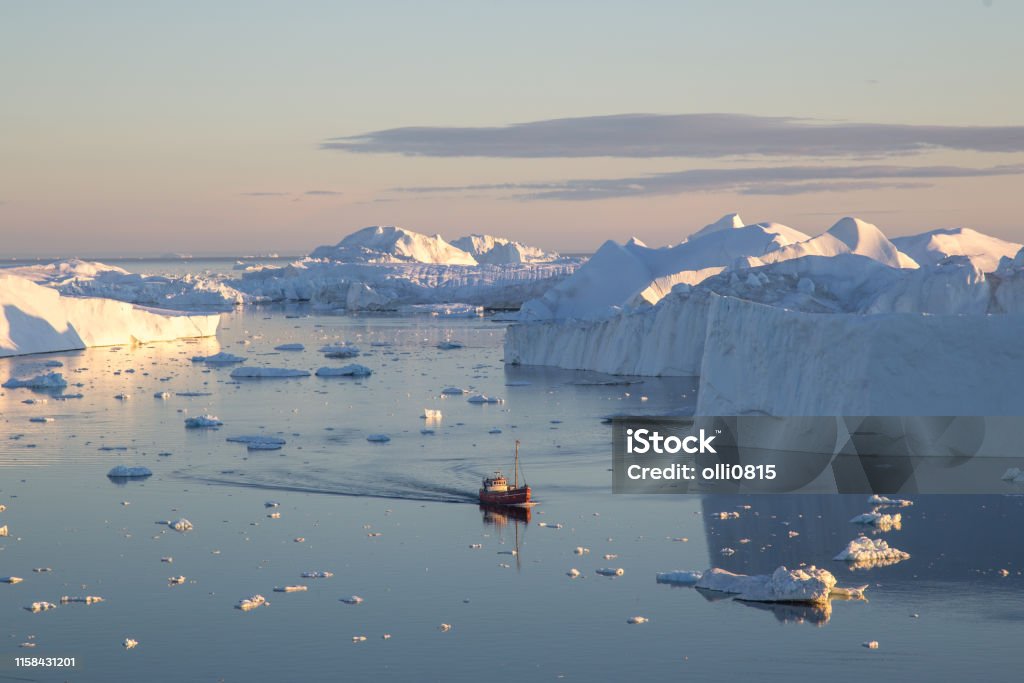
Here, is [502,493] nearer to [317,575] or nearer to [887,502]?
[317,575]

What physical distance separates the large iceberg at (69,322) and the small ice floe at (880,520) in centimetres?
3758

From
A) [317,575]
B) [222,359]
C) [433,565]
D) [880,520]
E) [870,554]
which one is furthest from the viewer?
[222,359]

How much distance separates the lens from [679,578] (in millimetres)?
17250

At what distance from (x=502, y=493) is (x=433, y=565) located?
158 inches

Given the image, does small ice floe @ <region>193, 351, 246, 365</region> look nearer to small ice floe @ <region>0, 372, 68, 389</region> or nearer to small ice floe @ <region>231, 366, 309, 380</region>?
small ice floe @ <region>231, 366, 309, 380</region>

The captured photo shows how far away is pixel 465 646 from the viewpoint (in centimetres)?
1481

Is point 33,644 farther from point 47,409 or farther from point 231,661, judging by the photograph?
point 47,409

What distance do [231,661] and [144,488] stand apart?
1036 centimetres

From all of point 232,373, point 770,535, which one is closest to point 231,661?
point 770,535

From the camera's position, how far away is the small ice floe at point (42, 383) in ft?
128

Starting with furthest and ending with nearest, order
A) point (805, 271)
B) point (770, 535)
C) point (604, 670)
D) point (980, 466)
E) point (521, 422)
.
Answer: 1. point (805, 271)
2. point (521, 422)
3. point (980, 466)
4. point (770, 535)
5. point (604, 670)

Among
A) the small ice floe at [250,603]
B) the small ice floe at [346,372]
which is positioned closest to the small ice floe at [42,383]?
the small ice floe at [346,372]

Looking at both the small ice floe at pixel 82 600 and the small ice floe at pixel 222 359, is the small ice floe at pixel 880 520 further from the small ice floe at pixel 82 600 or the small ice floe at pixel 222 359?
the small ice floe at pixel 222 359

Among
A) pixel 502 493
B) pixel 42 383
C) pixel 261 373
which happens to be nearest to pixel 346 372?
pixel 261 373
